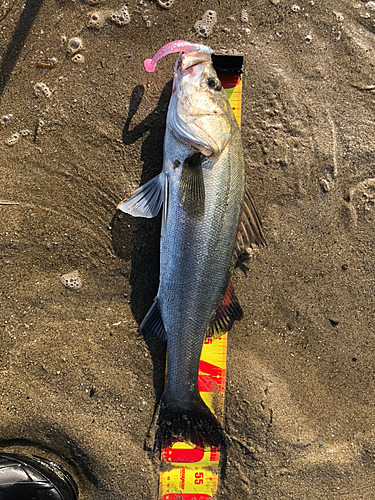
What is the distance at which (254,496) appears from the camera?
2826 mm

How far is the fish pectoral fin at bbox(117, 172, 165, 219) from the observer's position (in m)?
2.54

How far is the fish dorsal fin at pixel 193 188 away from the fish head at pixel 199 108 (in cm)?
11

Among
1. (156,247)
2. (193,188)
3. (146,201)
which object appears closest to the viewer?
(193,188)

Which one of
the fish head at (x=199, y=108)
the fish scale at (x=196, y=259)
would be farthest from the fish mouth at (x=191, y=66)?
the fish scale at (x=196, y=259)

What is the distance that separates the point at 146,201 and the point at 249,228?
0.87 meters

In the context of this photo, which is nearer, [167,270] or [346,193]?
[167,270]

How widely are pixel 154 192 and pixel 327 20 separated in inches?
89.0

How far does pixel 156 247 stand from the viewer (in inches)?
109

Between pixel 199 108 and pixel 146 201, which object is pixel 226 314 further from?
pixel 199 108

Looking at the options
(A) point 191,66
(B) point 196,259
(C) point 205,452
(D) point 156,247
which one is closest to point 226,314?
(B) point 196,259

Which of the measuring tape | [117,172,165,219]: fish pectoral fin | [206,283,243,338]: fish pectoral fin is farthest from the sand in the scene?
[206,283,243,338]: fish pectoral fin

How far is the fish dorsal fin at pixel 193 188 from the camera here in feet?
7.52

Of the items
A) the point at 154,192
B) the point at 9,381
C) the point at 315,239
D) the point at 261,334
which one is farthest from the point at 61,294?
the point at 315,239

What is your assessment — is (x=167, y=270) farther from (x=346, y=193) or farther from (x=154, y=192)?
(x=346, y=193)
